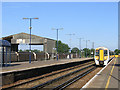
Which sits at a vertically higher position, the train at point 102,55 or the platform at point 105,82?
the train at point 102,55

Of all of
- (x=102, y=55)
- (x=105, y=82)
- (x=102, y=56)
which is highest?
(x=102, y=55)

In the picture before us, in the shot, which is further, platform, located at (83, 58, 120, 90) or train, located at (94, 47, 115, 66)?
train, located at (94, 47, 115, 66)

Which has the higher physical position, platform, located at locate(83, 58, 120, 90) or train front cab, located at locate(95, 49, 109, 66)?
train front cab, located at locate(95, 49, 109, 66)

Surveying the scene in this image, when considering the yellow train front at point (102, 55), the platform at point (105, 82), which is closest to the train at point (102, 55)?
the yellow train front at point (102, 55)

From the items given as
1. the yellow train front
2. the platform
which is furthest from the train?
the platform

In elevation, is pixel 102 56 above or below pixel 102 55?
below

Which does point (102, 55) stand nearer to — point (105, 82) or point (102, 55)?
point (102, 55)

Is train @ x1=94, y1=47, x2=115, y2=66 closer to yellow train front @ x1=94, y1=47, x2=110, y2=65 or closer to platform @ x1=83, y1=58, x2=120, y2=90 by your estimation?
yellow train front @ x1=94, y1=47, x2=110, y2=65

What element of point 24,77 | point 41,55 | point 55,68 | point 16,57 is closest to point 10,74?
point 24,77

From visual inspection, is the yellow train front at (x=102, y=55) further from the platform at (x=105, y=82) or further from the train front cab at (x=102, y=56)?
the platform at (x=105, y=82)

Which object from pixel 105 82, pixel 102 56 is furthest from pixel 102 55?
pixel 105 82

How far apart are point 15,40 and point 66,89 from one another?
4661cm

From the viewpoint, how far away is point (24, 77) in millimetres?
16281

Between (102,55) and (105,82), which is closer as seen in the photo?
(105,82)
